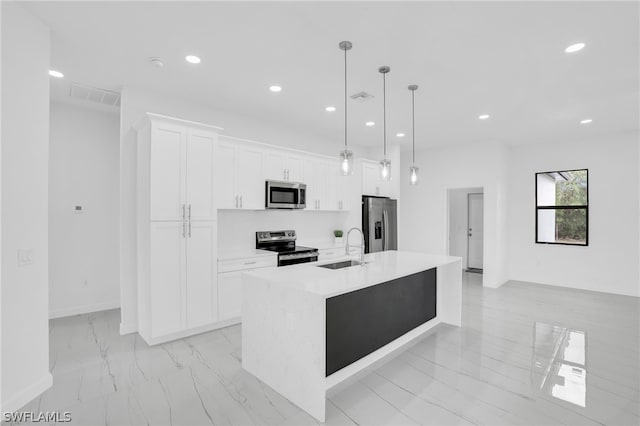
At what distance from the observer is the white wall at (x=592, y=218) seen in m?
5.52

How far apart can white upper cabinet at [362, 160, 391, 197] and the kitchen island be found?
9.34 ft

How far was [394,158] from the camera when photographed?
6.57 meters

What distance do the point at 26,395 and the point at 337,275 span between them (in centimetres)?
Result: 246

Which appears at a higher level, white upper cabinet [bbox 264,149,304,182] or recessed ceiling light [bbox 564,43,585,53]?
recessed ceiling light [bbox 564,43,585,53]

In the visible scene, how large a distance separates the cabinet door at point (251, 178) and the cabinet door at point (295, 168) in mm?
485

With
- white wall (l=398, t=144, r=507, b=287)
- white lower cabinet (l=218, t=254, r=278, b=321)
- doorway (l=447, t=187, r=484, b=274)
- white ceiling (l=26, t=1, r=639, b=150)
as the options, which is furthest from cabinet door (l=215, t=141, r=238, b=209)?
doorway (l=447, t=187, r=484, b=274)

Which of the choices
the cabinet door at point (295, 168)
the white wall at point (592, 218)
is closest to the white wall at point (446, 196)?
the white wall at point (592, 218)

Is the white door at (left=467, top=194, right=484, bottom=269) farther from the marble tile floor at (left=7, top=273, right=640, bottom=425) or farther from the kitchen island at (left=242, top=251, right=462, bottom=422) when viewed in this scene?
the kitchen island at (left=242, top=251, right=462, bottom=422)

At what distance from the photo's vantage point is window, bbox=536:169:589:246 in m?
6.01

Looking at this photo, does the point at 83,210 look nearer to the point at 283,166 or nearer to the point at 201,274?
the point at 201,274

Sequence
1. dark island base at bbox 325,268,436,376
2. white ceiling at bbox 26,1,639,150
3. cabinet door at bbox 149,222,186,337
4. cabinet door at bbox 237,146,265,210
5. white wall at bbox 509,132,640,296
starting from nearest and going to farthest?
white ceiling at bbox 26,1,639,150, dark island base at bbox 325,268,436,376, cabinet door at bbox 149,222,186,337, cabinet door at bbox 237,146,265,210, white wall at bbox 509,132,640,296

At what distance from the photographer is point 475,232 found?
794 cm

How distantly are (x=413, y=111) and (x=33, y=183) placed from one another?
4243 millimetres

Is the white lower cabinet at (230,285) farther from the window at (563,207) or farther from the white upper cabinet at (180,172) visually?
the window at (563,207)
